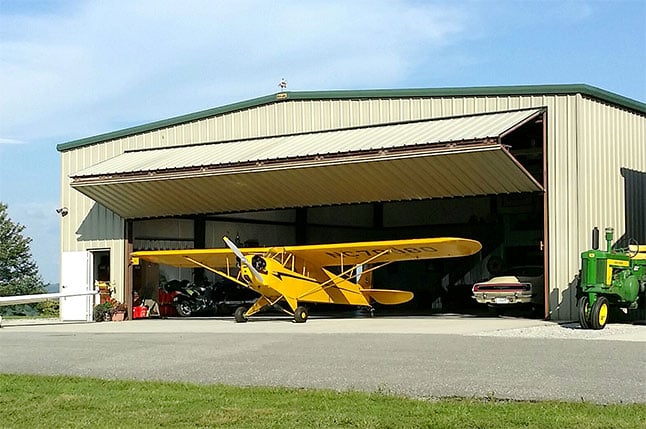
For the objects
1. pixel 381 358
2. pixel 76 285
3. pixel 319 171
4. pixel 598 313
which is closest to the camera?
pixel 381 358

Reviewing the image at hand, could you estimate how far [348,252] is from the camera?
22.6m

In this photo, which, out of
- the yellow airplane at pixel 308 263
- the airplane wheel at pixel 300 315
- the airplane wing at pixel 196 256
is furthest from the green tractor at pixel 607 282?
the airplane wing at pixel 196 256

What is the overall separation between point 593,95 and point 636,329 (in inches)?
230

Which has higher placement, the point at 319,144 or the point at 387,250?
the point at 319,144

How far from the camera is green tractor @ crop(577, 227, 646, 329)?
677 inches

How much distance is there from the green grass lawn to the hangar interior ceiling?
11457mm

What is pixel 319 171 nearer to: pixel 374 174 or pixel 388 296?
pixel 374 174

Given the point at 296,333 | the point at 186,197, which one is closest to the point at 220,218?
the point at 186,197

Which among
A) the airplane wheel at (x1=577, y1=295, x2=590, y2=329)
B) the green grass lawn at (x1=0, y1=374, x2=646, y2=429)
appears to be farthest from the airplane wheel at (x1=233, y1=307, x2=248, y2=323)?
the green grass lawn at (x1=0, y1=374, x2=646, y2=429)

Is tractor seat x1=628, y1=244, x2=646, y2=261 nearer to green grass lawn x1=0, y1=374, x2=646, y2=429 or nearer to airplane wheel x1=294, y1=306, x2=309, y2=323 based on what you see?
airplane wheel x1=294, y1=306, x2=309, y2=323

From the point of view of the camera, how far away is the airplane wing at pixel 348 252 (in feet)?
67.8

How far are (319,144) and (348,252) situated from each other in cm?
285

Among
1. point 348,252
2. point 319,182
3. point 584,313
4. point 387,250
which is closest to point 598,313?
point 584,313

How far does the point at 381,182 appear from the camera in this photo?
72.4ft
